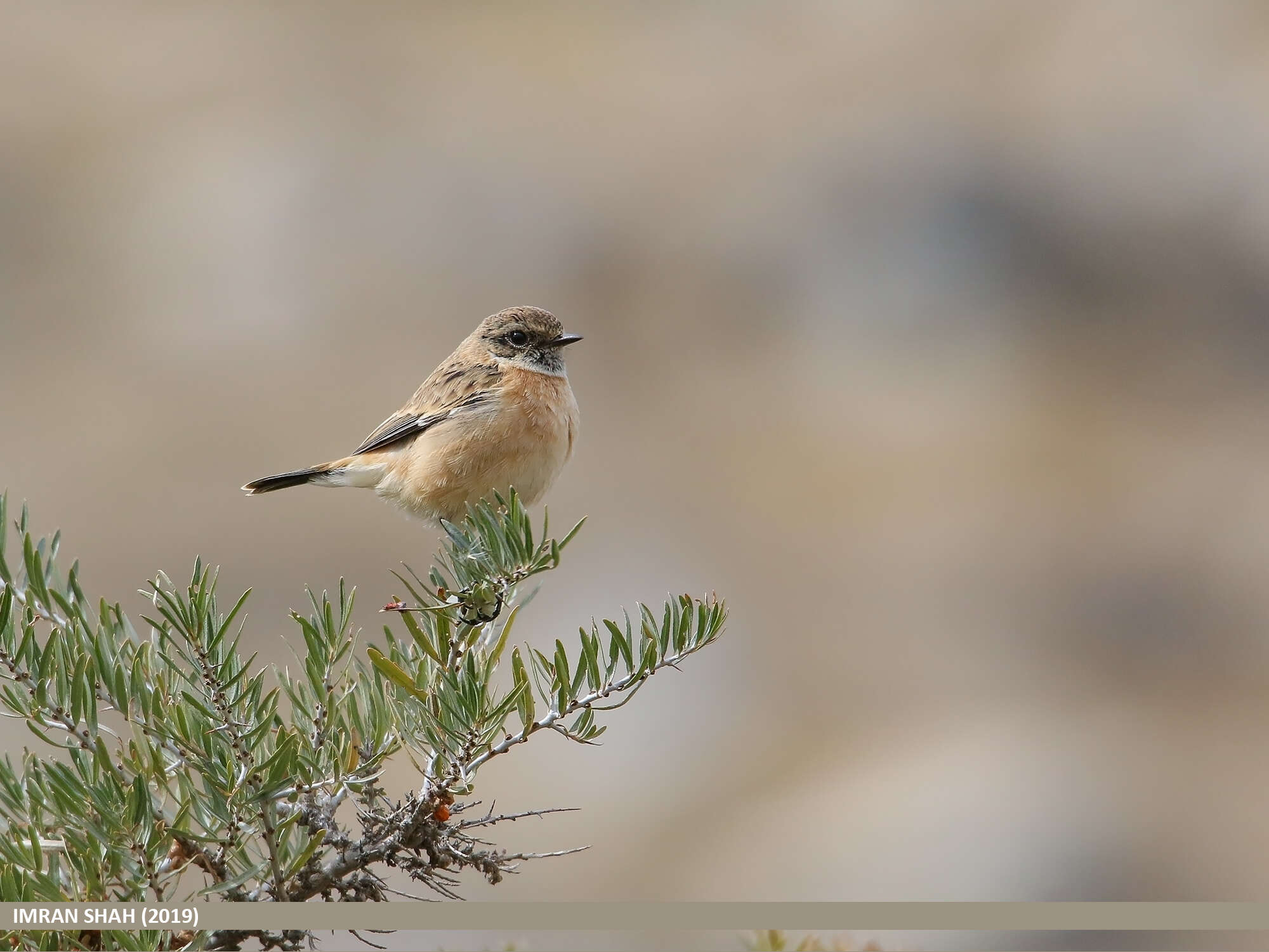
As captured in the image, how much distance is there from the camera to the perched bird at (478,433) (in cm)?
412

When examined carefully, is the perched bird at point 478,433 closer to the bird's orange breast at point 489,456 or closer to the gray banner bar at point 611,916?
the bird's orange breast at point 489,456

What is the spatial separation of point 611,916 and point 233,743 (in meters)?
0.70

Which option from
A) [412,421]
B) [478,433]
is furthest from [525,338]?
[478,433]

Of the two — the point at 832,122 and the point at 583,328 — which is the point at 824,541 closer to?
the point at 583,328

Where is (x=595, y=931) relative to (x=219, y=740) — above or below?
below

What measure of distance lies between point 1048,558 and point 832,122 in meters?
7.77

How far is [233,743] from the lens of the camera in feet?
6.25

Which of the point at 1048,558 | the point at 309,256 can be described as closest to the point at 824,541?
the point at 1048,558

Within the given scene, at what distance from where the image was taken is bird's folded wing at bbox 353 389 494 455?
448 cm

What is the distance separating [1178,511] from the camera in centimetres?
1463

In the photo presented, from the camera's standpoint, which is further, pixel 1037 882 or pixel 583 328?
pixel 583 328

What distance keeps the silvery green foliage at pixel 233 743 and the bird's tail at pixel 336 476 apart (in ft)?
8.00

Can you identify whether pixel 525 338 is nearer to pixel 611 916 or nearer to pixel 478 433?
pixel 478 433

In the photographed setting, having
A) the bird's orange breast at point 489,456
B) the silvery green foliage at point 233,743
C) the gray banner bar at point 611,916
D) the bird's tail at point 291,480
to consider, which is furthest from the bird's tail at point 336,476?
the gray banner bar at point 611,916
